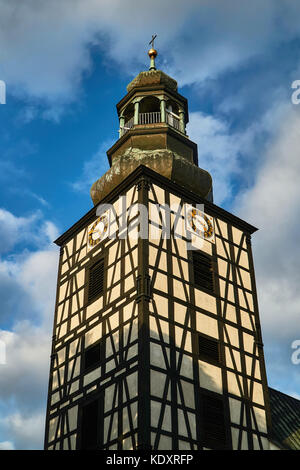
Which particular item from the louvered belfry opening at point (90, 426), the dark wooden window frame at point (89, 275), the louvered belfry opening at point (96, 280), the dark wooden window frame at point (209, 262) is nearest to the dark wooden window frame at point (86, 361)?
the louvered belfry opening at point (90, 426)

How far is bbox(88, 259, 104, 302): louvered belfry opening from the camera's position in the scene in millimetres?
27531

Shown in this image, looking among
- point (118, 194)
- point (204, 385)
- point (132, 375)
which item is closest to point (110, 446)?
point (132, 375)

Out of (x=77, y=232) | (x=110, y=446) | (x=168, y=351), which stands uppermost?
(x=77, y=232)

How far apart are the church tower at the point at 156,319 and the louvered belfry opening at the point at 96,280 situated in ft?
0.16

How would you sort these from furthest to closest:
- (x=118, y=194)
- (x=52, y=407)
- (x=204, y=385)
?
(x=118, y=194) → (x=52, y=407) → (x=204, y=385)

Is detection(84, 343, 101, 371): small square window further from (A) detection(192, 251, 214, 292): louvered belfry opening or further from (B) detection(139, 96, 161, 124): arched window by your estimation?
(B) detection(139, 96, 161, 124): arched window

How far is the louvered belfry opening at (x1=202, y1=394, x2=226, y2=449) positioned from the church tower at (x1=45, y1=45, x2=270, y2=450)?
1.6 inches

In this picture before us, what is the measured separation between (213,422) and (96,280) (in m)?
7.22

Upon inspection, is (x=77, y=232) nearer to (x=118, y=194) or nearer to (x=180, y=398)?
(x=118, y=194)

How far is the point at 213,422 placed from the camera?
23984 mm

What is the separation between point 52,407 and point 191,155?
12886mm

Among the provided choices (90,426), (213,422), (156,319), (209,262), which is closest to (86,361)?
(90,426)

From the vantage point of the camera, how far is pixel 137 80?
3572cm

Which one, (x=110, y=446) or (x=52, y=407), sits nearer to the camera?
(x=110, y=446)
